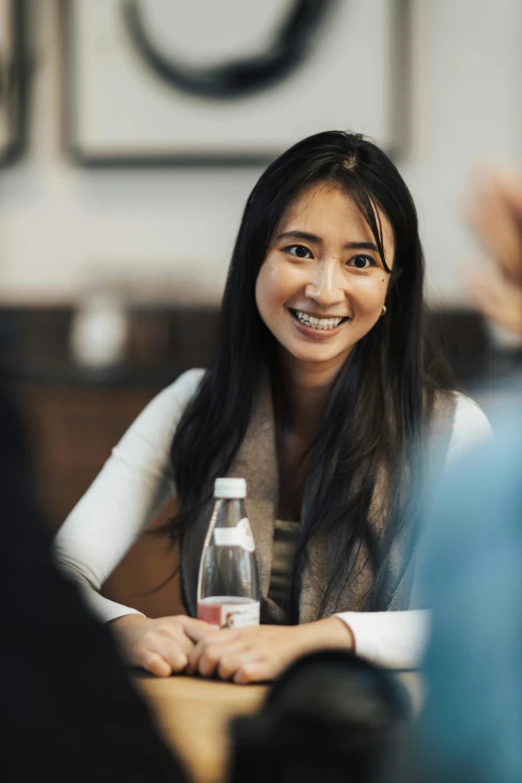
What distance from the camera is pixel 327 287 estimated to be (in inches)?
55.2

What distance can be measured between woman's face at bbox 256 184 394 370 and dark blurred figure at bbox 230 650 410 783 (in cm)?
88

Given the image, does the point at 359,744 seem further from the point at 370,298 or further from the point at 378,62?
the point at 378,62

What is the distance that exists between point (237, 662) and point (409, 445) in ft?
1.65

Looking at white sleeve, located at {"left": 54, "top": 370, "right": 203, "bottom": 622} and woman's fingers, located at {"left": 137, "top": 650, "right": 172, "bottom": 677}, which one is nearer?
woman's fingers, located at {"left": 137, "top": 650, "right": 172, "bottom": 677}

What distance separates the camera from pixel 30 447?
0.45m

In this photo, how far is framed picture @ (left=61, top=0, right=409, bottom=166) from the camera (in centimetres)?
318

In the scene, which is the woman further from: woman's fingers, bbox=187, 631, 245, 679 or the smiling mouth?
woman's fingers, bbox=187, 631, 245, 679

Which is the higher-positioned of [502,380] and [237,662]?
[502,380]

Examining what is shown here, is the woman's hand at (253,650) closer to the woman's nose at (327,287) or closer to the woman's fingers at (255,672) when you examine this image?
the woman's fingers at (255,672)

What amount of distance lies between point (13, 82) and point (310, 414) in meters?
2.24

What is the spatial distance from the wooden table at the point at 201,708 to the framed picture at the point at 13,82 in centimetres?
257

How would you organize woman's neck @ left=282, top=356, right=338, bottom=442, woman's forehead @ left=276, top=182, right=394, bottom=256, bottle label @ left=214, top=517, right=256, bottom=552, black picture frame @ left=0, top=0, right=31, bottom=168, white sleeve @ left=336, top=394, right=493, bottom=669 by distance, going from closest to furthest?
white sleeve @ left=336, top=394, right=493, bottom=669 < bottle label @ left=214, top=517, right=256, bottom=552 < woman's forehead @ left=276, top=182, right=394, bottom=256 < woman's neck @ left=282, top=356, right=338, bottom=442 < black picture frame @ left=0, top=0, right=31, bottom=168

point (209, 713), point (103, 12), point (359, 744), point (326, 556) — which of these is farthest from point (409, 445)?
point (103, 12)

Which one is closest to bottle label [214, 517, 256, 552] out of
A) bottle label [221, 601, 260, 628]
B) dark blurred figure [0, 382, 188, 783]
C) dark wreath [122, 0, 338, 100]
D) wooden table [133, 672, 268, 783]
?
bottle label [221, 601, 260, 628]
